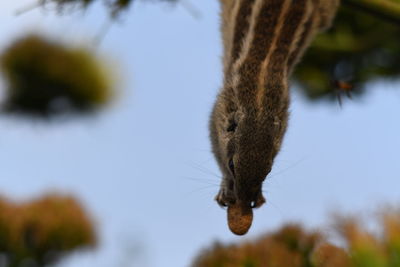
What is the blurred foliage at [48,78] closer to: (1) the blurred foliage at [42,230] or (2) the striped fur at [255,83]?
(1) the blurred foliage at [42,230]

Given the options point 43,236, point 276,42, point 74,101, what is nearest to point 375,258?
point 276,42

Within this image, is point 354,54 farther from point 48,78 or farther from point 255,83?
point 48,78

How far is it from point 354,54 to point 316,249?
10.3ft

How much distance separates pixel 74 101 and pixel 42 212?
5.85m

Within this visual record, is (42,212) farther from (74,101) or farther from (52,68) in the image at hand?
(74,101)

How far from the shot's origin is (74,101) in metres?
11.3

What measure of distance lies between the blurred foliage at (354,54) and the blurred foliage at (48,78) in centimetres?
601

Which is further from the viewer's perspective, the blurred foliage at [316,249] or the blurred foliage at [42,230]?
the blurred foliage at [42,230]

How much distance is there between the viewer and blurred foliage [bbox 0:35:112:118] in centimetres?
1030

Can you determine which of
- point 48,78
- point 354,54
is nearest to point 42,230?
point 354,54

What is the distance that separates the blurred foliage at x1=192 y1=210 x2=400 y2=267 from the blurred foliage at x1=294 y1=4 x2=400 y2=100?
1977 millimetres

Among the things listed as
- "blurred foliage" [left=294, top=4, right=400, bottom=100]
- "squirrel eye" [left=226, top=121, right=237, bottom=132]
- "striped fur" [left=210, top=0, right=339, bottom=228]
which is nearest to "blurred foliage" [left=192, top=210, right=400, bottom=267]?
"striped fur" [left=210, top=0, right=339, bottom=228]

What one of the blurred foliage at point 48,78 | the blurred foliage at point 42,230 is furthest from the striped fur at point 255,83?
the blurred foliage at point 48,78

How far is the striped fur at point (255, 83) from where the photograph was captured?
195cm
